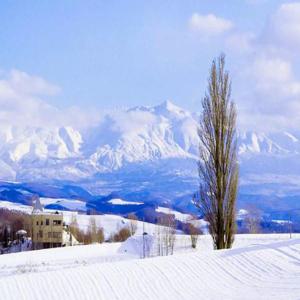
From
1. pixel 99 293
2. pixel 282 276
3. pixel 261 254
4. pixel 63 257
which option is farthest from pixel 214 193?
pixel 63 257

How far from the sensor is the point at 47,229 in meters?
66.6

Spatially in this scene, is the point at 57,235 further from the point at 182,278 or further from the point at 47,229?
the point at 182,278

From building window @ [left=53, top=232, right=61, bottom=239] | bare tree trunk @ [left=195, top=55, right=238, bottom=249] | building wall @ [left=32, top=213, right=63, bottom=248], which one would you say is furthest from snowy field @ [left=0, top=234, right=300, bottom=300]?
building window @ [left=53, top=232, right=61, bottom=239]

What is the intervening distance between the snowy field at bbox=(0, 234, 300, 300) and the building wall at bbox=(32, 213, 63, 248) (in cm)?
5210

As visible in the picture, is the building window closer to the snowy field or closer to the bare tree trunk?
the bare tree trunk

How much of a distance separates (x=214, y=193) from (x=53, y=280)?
7.65m

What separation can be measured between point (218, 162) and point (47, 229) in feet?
165

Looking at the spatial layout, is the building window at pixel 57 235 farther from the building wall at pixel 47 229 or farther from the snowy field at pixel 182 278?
the snowy field at pixel 182 278

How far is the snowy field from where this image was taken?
40.2 feet

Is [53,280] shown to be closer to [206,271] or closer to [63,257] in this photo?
[206,271]

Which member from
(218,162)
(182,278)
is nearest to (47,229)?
(218,162)

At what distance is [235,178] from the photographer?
62.8ft

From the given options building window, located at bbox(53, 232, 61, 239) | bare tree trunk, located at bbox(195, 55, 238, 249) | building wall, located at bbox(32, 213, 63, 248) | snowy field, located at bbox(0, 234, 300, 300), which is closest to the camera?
snowy field, located at bbox(0, 234, 300, 300)

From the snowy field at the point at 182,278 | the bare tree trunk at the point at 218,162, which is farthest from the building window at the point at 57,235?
the snowy field at the point at 182,278
